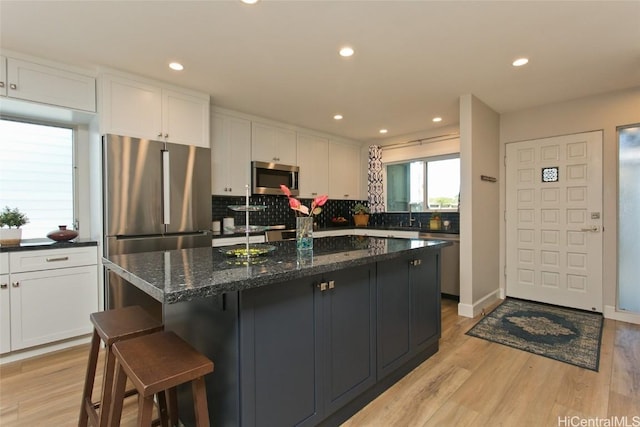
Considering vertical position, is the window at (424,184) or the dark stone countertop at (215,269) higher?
the window at (424,184)

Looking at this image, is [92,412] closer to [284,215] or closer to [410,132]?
[284,215]

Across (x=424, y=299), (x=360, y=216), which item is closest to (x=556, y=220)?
(x=424, y=299)

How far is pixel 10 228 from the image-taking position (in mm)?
2562

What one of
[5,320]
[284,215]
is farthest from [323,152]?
[5,320]

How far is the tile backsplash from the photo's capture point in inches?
167

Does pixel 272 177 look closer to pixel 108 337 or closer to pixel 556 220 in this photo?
pixel 108 337

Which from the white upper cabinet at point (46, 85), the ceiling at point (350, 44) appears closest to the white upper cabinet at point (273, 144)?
the ceiling at point (350, 44)

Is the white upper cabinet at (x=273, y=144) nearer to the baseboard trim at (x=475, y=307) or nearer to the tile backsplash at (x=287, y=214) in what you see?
the tile backsplash at (x=287, y=214)

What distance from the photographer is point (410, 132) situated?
5.07 meters

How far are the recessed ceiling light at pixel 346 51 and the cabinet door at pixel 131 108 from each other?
1.81 meters

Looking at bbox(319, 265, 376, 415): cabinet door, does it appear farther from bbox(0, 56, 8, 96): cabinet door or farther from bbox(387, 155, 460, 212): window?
bbox(387, 155, 460, 212): window

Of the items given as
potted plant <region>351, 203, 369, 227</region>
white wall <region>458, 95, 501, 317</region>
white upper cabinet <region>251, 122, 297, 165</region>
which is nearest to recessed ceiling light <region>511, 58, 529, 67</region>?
white wall <region>458, 95, 501, 317</region>

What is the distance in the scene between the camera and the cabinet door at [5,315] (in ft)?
7.93

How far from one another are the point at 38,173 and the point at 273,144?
8.43ft
